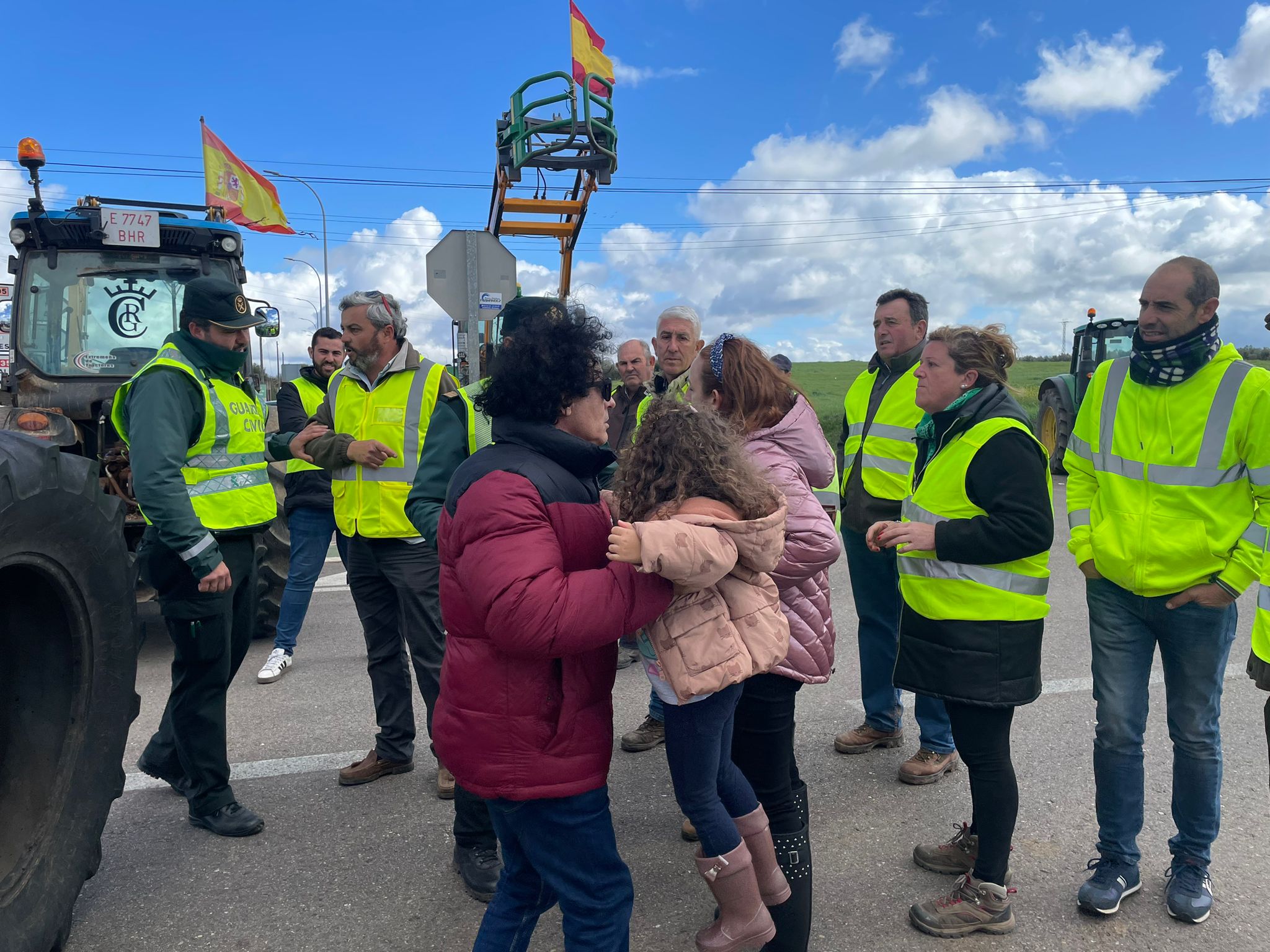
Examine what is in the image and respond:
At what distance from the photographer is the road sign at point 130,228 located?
5.73 metres

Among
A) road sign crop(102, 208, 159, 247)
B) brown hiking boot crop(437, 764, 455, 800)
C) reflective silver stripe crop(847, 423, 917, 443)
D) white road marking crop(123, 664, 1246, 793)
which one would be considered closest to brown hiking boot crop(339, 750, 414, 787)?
white road marking crop(123, 664, 1246, 793)

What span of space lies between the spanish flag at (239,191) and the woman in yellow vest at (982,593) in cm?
1099

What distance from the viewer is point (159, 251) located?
5934 millimetres

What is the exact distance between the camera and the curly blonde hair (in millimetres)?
1960

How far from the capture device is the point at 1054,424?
13.5 metres

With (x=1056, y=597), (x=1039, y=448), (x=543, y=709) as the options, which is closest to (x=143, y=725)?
(x=543, y=709)

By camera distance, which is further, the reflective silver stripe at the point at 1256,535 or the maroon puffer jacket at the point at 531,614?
the reflective silver stripe at the point at 1256,535

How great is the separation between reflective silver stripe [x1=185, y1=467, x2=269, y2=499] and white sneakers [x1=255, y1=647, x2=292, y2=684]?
77.4 inches

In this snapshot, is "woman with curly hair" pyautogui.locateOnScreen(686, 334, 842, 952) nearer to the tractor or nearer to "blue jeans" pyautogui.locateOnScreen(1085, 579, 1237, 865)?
"blue jeans" pyautogui.locateOnScreen(1085, 579, 1237, 865)

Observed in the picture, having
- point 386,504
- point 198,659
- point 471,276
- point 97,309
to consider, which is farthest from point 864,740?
point 97,309

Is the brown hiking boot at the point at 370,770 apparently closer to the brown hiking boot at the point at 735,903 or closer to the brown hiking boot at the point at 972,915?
the brown hiking boot at the point at 735,903

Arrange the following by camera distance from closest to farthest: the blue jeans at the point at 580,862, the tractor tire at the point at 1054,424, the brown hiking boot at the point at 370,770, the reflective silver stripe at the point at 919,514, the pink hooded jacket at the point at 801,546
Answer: the blue jeans at the point at 580,862
the pink hooded jacket at the point at 801,546
the reflective silver stripe at the point at 919,514
the brown hiking boot at the point at 370,770
the tractor tire at the point at 1054,424

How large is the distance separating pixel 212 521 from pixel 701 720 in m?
2.09

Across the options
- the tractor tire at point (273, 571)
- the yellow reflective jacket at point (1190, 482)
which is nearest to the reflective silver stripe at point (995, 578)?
the yellow reflective jacket at point (1190, 482)
